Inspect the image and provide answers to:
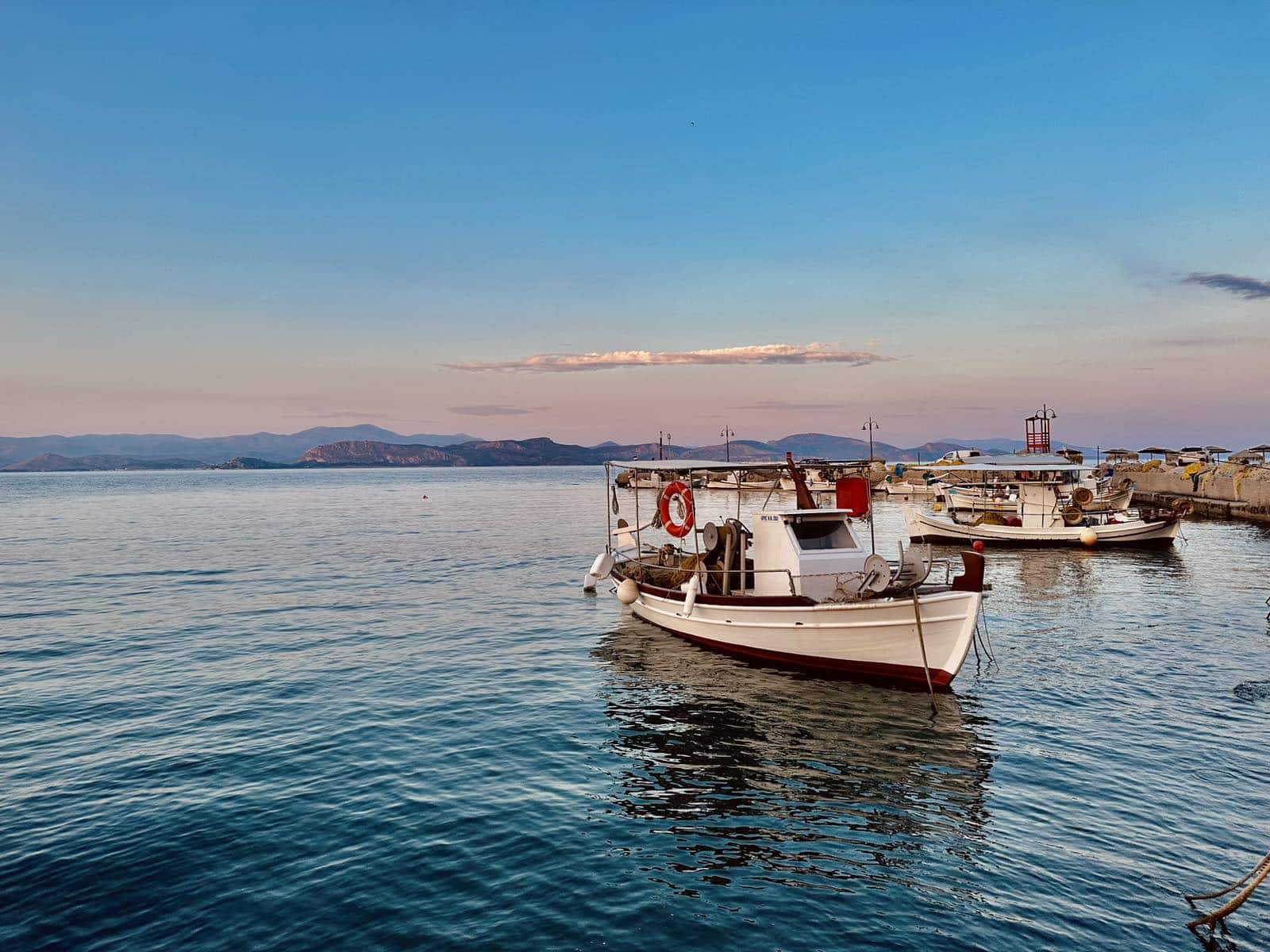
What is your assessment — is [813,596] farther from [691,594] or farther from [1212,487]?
[1212,487]

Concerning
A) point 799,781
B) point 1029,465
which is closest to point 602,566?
point 799,781

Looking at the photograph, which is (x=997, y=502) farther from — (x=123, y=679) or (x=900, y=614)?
(x=123, y=679)

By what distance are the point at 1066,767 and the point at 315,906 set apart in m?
12.4

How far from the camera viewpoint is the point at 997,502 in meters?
60.1

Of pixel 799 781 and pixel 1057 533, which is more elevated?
pixel 1057 533

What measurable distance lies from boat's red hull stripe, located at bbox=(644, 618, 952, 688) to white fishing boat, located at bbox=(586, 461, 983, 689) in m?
0.03

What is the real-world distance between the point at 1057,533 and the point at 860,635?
1419 inches

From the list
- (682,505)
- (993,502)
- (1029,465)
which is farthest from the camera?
(993,502)

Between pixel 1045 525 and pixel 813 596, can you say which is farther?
pixel 1045 525

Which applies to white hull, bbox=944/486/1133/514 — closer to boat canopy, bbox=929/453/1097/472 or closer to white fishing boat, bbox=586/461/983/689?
boat canopy, bbox=929/453/1097/472

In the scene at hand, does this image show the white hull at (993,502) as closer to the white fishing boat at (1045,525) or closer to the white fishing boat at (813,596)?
the white fishing boat at (1045,525)

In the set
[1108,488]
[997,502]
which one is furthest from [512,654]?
[1108,488]

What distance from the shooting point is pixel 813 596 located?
21.2 meters

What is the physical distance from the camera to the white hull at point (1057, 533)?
4719cm
